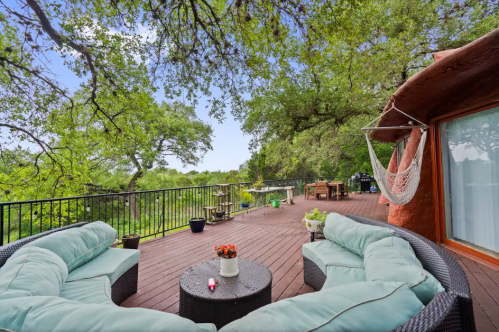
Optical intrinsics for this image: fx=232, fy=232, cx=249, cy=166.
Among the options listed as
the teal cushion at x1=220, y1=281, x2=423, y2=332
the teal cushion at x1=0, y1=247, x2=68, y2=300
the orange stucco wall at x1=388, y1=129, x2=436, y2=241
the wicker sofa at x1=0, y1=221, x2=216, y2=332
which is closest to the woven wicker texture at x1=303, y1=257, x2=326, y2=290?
the teal cushion at x1=220, y1=281, x2=423, y2=332

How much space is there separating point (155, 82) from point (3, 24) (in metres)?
3.11

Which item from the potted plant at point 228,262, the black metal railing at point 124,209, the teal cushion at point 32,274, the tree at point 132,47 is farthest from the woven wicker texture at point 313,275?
the tree at point 132,47

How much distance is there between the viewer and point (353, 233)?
2109 mm

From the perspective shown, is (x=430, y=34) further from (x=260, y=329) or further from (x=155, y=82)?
(x=260, y=329)

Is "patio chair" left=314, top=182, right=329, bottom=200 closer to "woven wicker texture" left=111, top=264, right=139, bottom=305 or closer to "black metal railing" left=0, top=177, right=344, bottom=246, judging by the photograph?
"black metal railing" left=0, top=177, right=344, bottom=246

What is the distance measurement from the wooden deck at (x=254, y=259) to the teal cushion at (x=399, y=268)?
0.95 m

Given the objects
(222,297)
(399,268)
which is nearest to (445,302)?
(399,268)

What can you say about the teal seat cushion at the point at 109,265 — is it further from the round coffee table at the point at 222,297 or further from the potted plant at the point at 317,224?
the potted plant at the point at 317,224

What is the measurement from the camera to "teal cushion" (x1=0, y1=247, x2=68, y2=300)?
3.66 feet

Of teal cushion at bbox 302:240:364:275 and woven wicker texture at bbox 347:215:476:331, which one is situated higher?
woven wicker texture at bbox 347:215:476:331

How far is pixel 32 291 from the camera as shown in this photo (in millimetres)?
1143

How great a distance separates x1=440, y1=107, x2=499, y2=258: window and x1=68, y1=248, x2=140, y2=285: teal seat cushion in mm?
4146

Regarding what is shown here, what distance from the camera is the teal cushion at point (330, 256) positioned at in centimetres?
194

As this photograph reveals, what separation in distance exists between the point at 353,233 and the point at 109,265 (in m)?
2.16
